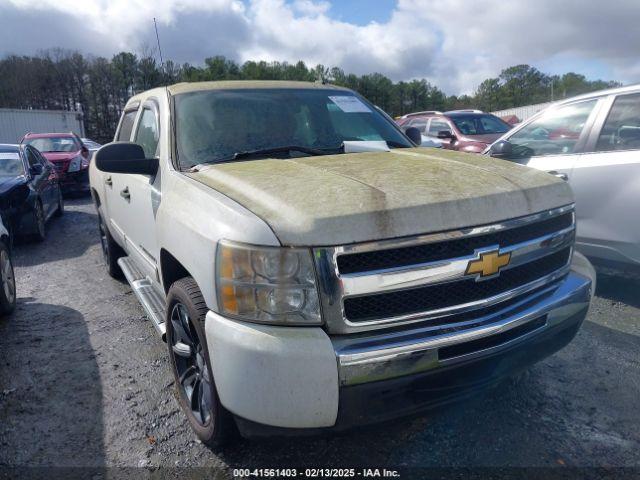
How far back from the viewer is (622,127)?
424 cm

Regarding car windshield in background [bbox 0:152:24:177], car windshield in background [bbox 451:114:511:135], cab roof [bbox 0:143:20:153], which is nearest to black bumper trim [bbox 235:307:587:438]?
car windshield in background [bbox 0:152:24:177]

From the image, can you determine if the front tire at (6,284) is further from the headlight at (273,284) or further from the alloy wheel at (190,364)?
the headlight at (273,284)

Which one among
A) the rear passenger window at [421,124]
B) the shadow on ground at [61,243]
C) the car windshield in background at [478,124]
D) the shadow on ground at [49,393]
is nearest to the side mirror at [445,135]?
the car windshield in background at [478,124]

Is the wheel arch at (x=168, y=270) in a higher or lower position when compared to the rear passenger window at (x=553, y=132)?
lower

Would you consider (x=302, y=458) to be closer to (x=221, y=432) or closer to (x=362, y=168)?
(x=221, y=432)

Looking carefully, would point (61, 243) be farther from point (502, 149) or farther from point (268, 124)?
point (502, 149)

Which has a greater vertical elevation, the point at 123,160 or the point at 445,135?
the point at 123,160

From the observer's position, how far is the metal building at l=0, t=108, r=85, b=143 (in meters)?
27.6

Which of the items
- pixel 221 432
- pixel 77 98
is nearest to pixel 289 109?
pixel 221 432

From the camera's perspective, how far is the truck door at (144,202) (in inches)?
122

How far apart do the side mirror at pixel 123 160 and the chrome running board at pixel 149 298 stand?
842mm

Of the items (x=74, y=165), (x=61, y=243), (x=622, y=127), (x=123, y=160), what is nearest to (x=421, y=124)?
(x=74, y=165)

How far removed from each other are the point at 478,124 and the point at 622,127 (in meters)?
8.21

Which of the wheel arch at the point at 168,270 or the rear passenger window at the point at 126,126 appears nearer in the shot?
the wheel arch at the point at 168,270
